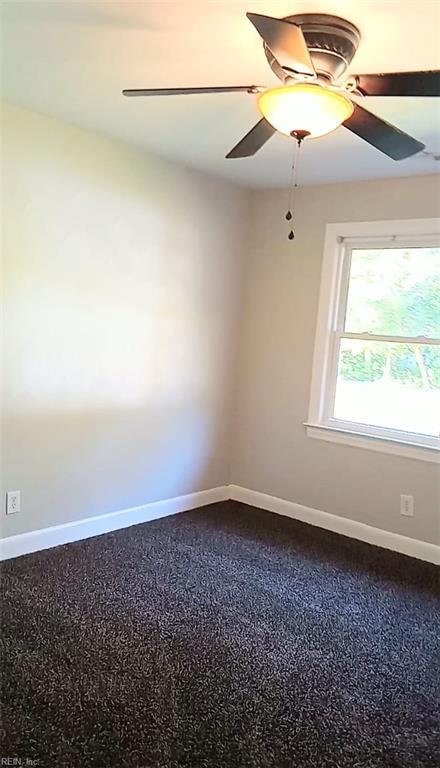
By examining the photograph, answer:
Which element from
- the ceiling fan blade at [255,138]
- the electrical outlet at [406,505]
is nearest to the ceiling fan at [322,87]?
the ceiling fan blade at [255,138]

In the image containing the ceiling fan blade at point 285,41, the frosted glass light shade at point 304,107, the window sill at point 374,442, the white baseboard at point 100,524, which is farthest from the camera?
the window sill at point 374,442

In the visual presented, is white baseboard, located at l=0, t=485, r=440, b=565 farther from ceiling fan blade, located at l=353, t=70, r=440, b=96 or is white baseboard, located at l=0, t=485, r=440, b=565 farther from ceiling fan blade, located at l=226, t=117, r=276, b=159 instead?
ceiling fan blade, located at l=353, t=70, r=440, b=96

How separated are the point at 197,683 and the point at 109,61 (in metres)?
2.35

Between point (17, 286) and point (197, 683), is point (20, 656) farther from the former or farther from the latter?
point (17, 286)

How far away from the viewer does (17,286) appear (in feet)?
10.4

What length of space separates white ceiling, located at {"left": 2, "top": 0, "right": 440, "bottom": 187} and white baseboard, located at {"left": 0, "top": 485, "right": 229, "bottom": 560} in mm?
2178

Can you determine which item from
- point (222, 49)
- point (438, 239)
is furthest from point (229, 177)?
point (222, 49)

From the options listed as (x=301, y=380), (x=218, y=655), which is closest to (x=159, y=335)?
(x=301, y=380)

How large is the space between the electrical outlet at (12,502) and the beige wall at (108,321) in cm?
3

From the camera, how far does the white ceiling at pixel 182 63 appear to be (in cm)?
195

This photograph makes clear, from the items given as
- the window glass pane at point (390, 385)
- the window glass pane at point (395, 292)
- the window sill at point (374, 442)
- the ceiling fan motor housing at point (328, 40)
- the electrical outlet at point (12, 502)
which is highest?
the ceiling fan motor housing at point (328, 40)

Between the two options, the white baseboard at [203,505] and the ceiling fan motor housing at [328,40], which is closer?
the ceiling fan motor housing at [328,40]

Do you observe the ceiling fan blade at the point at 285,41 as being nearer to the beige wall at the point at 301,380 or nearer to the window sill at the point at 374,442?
the beige wall at the point at 301,380

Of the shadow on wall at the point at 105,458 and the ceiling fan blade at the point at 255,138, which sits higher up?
the ceiling fan blade at the point at 255,138
